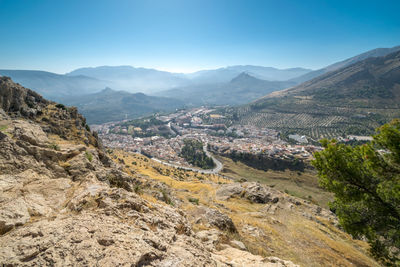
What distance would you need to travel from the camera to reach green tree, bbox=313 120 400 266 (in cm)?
948

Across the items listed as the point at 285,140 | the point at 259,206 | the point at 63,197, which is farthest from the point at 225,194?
the point at 285,140

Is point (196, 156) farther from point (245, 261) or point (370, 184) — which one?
point (245, 261)

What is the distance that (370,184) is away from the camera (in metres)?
10.3

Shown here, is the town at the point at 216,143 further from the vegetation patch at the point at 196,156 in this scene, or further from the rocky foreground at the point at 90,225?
the rocky foreground at the point at 90,225

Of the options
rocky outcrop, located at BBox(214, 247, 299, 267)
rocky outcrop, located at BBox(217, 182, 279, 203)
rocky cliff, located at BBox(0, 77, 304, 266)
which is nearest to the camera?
rocky cliff, located at BBox(0, 77, 304, 266)

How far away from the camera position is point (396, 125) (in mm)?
10070

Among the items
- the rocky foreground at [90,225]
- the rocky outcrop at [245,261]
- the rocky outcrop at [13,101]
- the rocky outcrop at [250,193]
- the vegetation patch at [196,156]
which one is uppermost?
the rocky outcrop at [13,101]

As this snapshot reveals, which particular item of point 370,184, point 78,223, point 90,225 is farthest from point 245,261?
point 370,184

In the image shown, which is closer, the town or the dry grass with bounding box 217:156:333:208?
the dry grass with bounding box 217:156:333:208

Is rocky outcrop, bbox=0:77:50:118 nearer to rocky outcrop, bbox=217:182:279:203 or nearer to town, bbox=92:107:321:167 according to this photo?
rocky outcrop, bbox=217:182:279:203

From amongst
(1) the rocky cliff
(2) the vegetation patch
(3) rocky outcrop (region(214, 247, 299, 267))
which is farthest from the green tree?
(2) the vegetation patch

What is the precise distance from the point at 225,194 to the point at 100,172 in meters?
20.5

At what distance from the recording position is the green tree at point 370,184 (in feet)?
31.1

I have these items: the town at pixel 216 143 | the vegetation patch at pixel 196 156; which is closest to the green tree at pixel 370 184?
the vegetation patch at pixel 196 156
